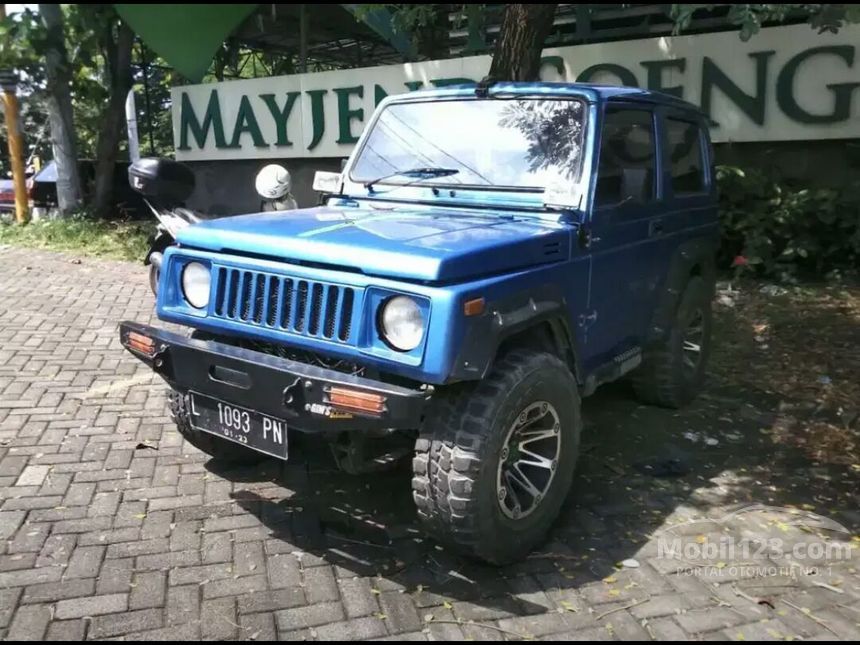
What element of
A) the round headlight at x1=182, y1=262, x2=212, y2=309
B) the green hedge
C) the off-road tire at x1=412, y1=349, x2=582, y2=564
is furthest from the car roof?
the green hedge

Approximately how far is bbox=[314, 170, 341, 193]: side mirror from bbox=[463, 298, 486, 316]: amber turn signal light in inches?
67.8

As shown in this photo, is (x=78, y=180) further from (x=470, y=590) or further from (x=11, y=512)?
(x=470, y=590)

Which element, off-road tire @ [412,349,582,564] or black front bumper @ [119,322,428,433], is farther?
off-road tire @ [412,349,582,564]

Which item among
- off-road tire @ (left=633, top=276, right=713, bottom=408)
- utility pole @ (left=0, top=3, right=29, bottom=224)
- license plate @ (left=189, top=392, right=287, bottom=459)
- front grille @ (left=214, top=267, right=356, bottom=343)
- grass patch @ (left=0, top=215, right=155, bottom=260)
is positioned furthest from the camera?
grass patch @ (left=0, top=215, right=155, bottom=260)

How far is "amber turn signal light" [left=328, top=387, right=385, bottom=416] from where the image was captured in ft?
8.55

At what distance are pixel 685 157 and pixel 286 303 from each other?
2.89 meters

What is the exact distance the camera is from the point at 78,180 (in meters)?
11.9

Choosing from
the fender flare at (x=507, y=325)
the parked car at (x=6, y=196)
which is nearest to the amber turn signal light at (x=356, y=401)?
the fender flare at (x=507, y=325)

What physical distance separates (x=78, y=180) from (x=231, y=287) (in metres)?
10.1

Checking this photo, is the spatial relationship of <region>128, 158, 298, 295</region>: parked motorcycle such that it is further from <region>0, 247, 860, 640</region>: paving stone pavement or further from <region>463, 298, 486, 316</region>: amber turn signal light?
<region>463, 298, 486, 316</region>: amber turn signal light

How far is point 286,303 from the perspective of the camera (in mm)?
2990

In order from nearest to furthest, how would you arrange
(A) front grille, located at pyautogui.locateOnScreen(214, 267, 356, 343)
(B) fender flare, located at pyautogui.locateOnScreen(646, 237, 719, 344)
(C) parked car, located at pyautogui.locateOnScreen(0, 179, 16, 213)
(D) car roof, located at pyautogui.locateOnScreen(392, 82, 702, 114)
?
(A) front grille, located at pyautogui.locateOnScreen(214, 267, 356, 343) < (D) car roof, located at pyautogui.locateOnScreen(392, 82, 702, 114) < (B) fender flare, located at pyautogui.locateOnScreen(646, 237, 719, 344) < (C) parked car, located at pyautogui.locateOnScreen(0, 179, 16, 213)

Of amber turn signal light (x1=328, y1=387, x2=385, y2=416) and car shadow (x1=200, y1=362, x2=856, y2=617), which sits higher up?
amber turn signal light (x1=328, y1=387, x2=385, y2=416)

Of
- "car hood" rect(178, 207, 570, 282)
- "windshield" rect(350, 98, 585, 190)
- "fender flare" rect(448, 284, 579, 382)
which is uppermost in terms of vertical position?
"windshield" rect(350, 98, 585, 190)
